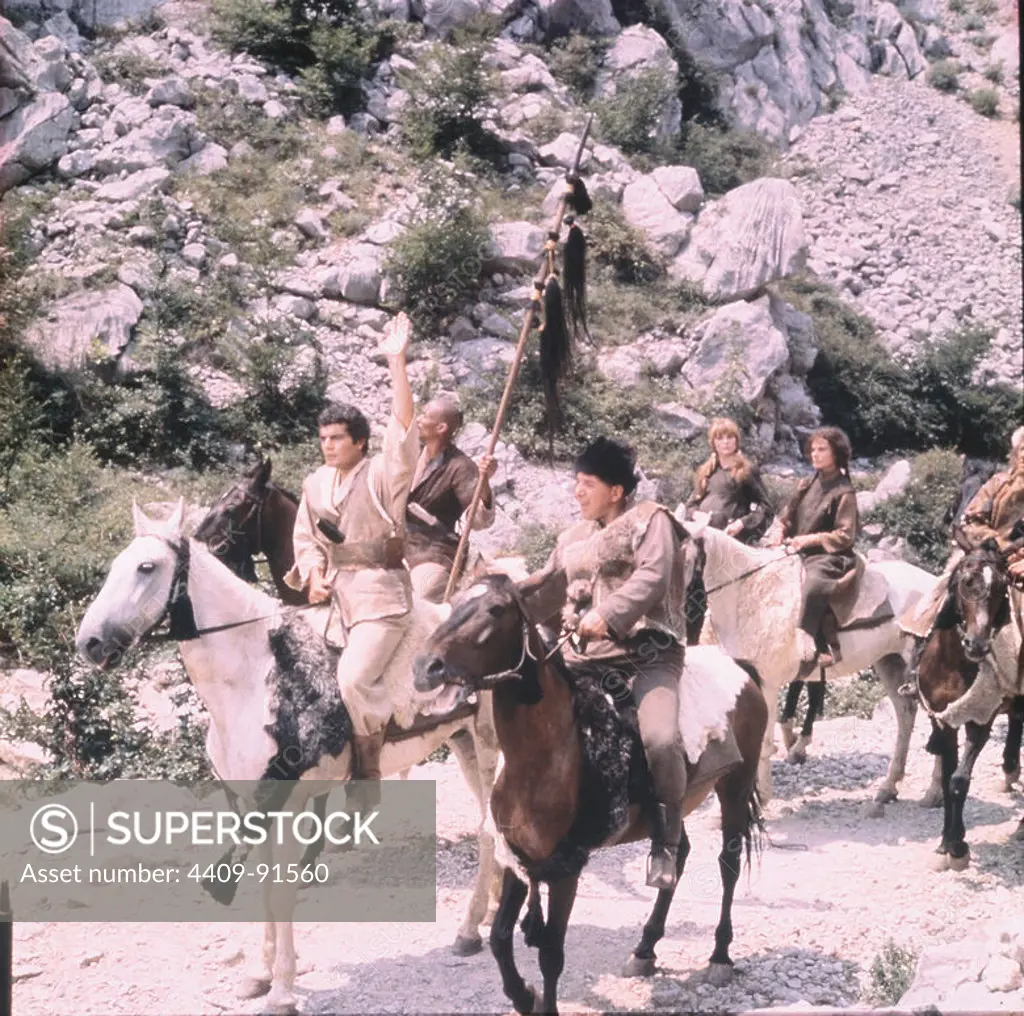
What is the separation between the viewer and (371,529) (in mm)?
4969

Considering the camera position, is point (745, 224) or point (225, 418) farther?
point (745, 224)

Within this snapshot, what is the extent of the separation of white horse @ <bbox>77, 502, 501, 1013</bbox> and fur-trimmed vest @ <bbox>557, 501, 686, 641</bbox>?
73 cm

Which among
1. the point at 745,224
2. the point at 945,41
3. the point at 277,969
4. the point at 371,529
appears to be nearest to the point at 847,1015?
the point at 277,969

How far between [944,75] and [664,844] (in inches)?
585

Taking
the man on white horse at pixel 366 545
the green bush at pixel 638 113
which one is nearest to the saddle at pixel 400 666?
the man on white horse at pixel 366 545

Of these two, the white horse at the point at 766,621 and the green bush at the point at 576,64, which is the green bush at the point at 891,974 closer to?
the white horse at the point at 766,621

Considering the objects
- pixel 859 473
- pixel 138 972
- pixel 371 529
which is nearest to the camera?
pixel 138 972

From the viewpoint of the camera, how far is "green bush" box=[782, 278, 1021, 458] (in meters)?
17.8

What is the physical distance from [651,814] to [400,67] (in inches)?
682

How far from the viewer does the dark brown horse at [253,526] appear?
592 centimetres

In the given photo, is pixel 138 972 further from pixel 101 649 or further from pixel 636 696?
pixel 636 696

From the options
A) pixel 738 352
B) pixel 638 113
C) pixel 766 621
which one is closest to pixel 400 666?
pixel 766 621

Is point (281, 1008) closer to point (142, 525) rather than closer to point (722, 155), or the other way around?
point (142, 525)

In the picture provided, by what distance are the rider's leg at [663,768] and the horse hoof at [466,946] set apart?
1052 millimetres
